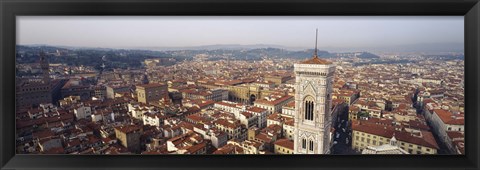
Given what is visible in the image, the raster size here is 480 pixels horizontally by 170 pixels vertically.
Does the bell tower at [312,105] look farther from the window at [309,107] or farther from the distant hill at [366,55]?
the distant hill at [366,55]

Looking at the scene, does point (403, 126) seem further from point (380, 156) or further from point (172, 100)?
point (172, 100)

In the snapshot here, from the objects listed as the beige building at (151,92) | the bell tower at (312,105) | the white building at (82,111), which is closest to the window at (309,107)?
the bell tower at (312,105)

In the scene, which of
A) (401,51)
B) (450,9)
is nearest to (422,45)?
(401,51)

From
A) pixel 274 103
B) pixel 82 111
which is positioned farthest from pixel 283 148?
pixel 274 103

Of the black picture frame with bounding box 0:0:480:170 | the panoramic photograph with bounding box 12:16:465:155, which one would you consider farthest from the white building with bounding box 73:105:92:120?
the black picture frame with bounding box 0:0:480:170

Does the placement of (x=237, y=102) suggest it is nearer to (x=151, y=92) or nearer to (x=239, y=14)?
(x=151, y=92)
